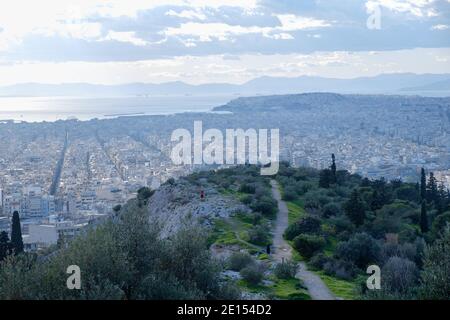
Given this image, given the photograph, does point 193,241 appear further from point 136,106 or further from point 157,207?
point 136,106

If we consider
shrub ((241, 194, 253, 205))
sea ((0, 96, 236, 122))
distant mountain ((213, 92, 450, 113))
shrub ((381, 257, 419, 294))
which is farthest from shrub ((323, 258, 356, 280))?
distant mountain ((213, 92, 450, 113))

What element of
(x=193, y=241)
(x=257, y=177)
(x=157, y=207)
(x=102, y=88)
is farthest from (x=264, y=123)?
(x=193, y=241)

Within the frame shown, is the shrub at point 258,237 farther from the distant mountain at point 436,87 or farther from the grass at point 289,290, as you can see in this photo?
the distant mountain at point 436,87

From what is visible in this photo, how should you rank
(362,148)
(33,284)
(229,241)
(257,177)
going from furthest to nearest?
(362,148)
(257,177)
(229,241)
(33,284)

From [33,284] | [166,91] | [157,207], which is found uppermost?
[166,91]

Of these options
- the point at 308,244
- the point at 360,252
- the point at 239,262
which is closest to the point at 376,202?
the point at 308,244

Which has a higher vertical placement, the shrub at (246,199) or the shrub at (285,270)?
the shrub at (246,199)

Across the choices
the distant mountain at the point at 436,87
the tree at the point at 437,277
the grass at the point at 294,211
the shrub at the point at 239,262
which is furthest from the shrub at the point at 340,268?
the distant mountain at the point at 436,87
